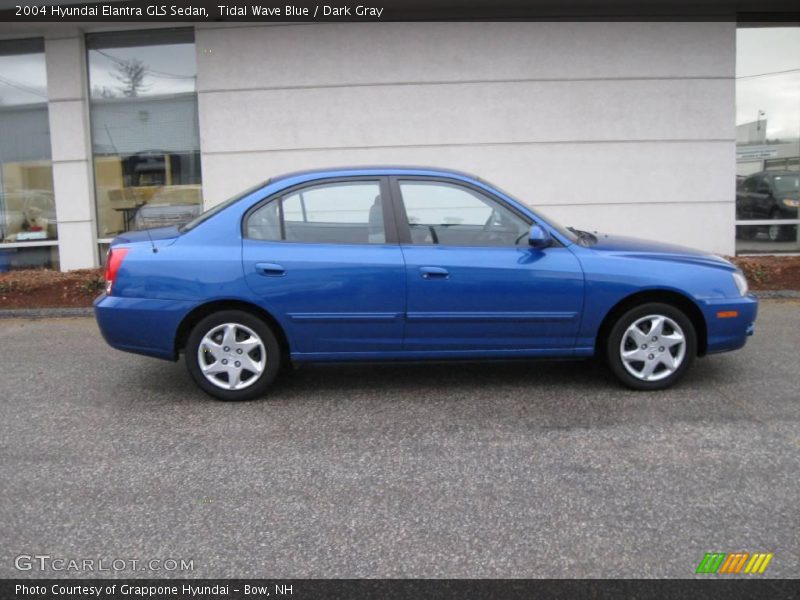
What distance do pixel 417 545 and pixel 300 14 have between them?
8468 millimetres

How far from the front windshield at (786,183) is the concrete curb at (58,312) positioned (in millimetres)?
2787

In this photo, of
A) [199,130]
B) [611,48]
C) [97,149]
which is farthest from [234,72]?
[611,48]

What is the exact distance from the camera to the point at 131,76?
10.7m

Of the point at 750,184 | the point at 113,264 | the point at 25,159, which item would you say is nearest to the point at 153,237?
the point at 113,264

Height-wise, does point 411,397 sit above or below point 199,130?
below

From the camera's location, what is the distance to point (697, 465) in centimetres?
402

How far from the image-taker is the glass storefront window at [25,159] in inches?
423

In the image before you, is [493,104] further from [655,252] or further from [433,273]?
[433,273]

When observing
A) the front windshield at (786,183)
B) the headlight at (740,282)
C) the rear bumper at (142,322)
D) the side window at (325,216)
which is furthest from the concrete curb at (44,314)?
the front windshield at (786,183)

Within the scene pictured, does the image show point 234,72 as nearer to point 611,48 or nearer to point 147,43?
point 147,43
